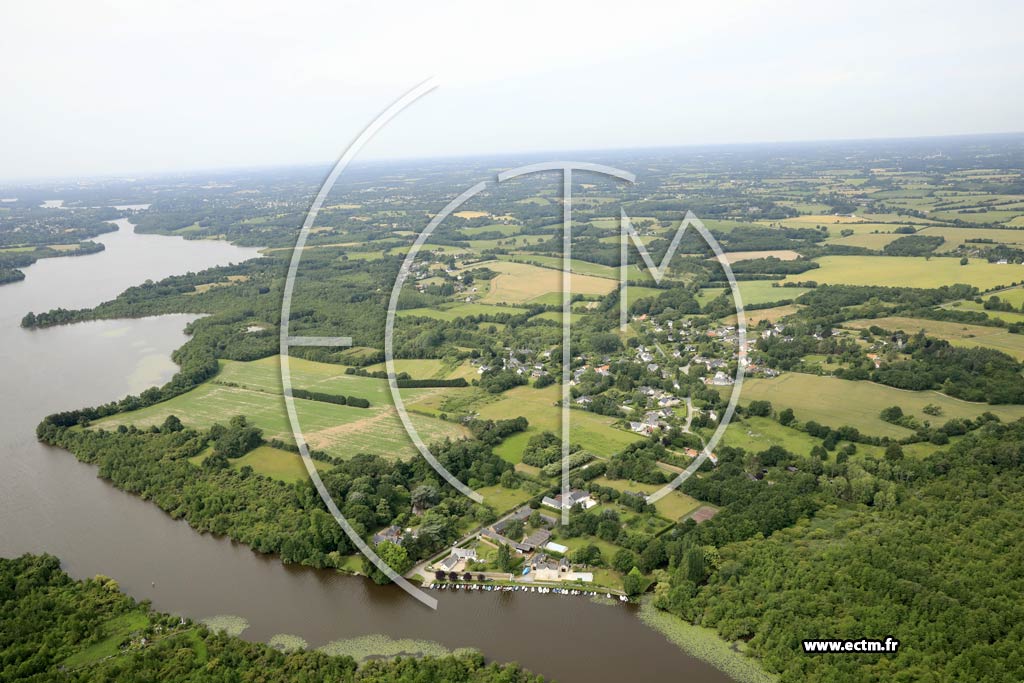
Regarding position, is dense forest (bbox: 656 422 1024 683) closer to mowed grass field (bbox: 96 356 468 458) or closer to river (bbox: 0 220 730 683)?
river (bbox: 0 220 730 683)

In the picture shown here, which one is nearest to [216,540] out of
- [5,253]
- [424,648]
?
[424,648]

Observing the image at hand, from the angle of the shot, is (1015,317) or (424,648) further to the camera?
(1015,317)

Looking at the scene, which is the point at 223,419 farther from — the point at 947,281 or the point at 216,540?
the point at 947,281

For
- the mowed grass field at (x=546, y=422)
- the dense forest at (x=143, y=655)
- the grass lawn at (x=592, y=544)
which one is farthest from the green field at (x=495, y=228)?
the dense forest at (x=143, y=655)

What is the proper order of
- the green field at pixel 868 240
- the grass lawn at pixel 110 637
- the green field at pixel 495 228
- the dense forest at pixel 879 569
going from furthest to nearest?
the green field at pixel 495 228 < the green field at pixel 868 240 < the grass lawn at pixel 110 637 < the dense forest at pixel 879 569

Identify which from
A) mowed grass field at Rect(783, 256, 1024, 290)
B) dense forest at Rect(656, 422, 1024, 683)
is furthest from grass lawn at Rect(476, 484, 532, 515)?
mowed grass field at Rect(783, 256, 1024, 290)

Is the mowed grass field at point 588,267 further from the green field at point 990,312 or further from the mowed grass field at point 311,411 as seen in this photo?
the mowed grass field at point 311,411
